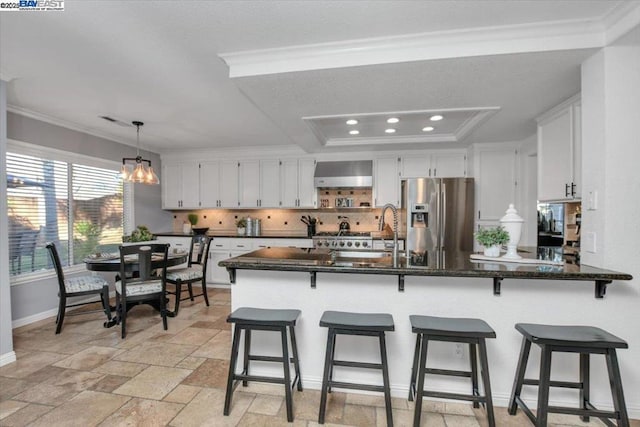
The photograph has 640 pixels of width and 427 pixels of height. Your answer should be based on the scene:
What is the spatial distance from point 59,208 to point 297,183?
332cm

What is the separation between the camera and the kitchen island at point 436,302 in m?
2.02

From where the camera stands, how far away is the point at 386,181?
5.14m

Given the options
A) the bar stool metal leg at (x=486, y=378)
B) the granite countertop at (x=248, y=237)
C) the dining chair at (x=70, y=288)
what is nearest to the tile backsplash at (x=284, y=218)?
the granite countertop at (x=248, y=237)

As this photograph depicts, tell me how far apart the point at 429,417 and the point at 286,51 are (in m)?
2.66

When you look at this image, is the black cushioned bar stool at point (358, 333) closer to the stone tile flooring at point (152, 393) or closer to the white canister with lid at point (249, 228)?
the stone tile flooring at point (152, 393)

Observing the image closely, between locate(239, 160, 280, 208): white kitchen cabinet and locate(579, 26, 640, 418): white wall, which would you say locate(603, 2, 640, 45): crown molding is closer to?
locate(579, 26, 640, 418): white wall

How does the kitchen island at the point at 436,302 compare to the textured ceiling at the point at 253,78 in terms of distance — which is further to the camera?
the kitchen island at the point at 436,302

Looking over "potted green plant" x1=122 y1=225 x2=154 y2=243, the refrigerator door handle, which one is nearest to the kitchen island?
Result: "potted green plant" x1=122 y1=225 x2=154 y2=243

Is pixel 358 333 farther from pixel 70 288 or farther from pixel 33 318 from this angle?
pixel 33 318

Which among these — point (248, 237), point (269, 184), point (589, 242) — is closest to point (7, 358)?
point (248, 237)

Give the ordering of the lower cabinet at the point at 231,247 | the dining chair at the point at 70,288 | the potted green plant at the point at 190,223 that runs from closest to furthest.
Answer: the dining chair at the point at 70,288 < the lower cabinet at the point at 231,247 < the potted green plant at the point at 190,223

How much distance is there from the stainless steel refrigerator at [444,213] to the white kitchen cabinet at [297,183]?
1.78 m

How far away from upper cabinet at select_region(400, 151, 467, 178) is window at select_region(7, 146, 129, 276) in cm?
459

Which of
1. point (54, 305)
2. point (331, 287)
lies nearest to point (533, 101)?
point (331, 287)
